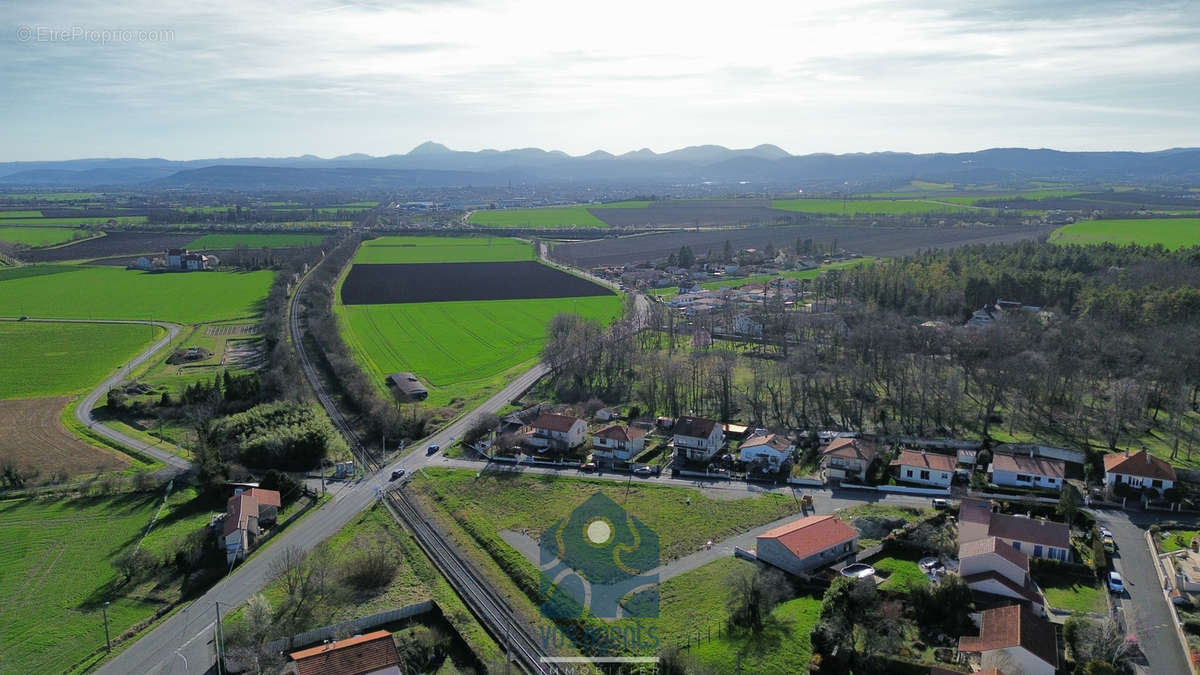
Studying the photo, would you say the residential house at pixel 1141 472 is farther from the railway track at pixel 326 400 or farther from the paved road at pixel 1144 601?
the railway track at pixel 326 400

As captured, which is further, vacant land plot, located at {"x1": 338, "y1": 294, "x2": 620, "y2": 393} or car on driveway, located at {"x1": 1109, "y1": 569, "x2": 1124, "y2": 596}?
vacant land plot, located at {"x1": 338, "y1": 294, "x2": 620, "y2": 393}

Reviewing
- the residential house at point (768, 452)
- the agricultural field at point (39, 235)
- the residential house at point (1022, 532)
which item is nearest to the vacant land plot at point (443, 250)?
the agricultural field at point (39, 235)

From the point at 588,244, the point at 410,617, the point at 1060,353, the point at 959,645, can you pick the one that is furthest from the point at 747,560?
the point at 588,244

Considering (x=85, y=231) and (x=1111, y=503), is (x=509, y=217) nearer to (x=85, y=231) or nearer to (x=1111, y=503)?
(x=85, y=231)

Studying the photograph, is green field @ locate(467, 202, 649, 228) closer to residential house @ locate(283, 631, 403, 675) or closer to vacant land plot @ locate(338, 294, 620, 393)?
vacant land plot @ locate(338, 294, 620, 393)

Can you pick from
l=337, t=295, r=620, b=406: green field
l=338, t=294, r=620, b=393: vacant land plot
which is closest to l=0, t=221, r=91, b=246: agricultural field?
l=338, t=294, r=620, b=393: vacant land plot
